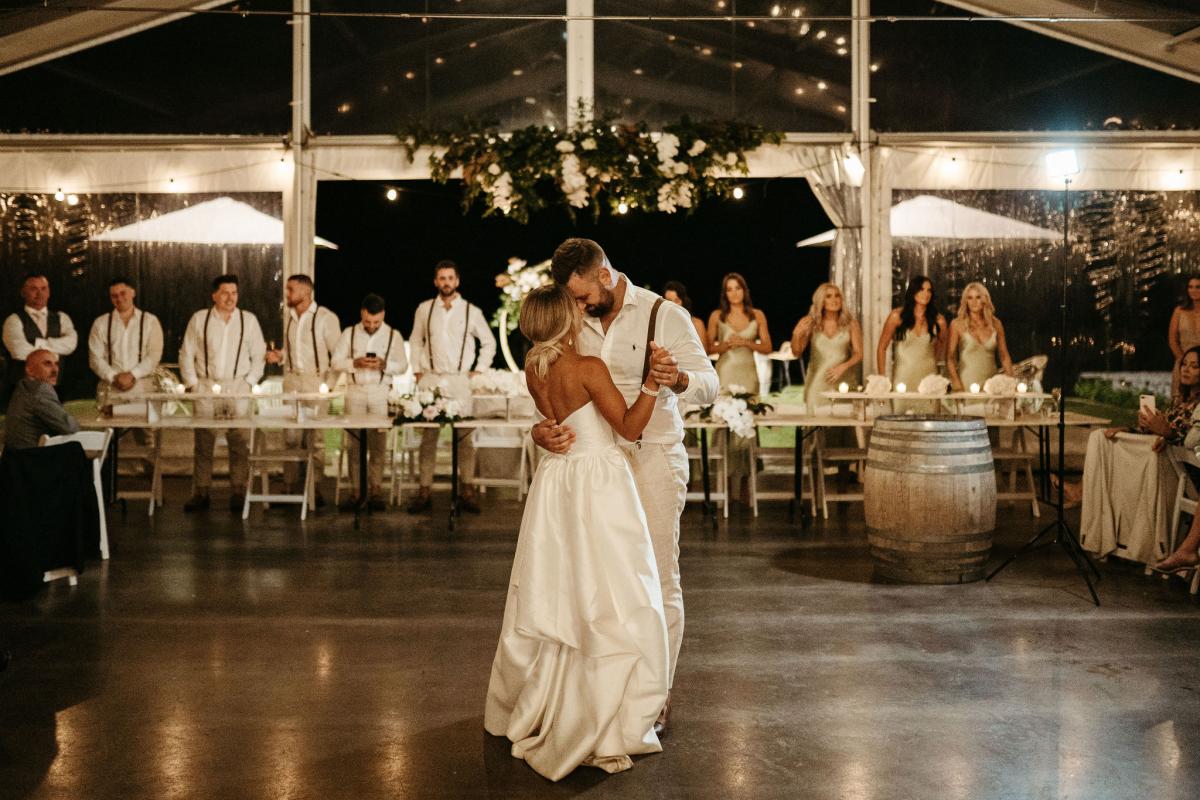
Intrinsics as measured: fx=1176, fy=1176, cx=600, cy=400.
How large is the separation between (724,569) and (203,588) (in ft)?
8.92

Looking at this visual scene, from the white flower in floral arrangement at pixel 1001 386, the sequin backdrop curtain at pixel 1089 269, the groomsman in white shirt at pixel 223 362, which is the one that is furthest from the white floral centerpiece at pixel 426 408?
the sequin backdrop curtain at pixel 1089 269

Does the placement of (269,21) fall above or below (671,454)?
above

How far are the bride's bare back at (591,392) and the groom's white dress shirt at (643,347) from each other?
0.26 metres

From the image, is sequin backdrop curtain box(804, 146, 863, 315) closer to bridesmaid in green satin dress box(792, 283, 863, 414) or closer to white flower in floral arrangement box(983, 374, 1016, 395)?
bridesmaid in green satin dress box(792, 283, 863, 414)

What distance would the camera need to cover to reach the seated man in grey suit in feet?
21.2

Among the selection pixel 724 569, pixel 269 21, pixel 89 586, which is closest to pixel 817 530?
pixel 724 569

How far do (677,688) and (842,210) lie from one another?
6387 millimetres

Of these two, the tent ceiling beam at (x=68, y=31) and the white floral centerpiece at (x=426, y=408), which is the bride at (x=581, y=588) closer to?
the white floral centerpiece at (x=426, y=408)

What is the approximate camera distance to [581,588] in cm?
357

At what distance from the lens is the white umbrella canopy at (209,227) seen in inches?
388

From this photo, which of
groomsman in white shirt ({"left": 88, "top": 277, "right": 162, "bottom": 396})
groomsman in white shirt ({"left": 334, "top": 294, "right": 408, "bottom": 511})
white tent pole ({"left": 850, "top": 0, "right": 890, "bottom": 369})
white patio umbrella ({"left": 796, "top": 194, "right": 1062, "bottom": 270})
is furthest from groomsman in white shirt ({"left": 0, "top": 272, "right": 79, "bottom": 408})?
white patio umbrella ({"left": 796, "top": 194, "right": 1062, "bottom": 270})

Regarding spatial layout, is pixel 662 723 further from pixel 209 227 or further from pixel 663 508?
A: pixel 209 227

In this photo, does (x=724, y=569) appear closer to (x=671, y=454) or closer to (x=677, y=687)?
(x=677, y=687)

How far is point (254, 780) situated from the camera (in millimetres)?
3396
